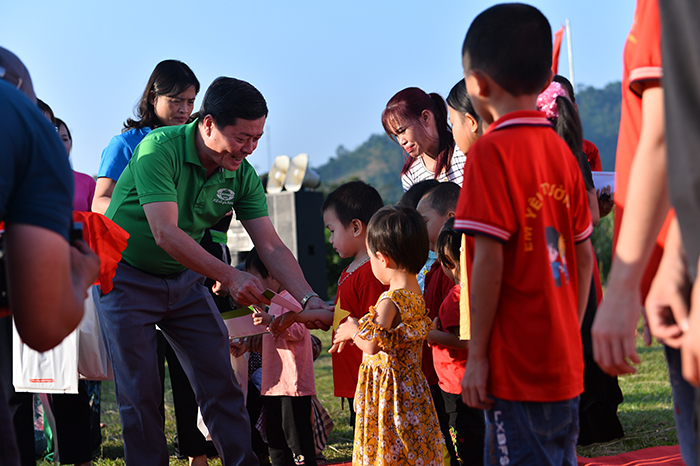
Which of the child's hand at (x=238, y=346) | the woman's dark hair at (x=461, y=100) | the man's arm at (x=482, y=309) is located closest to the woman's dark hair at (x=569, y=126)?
the woman's dark hair at (x=461, y=100)

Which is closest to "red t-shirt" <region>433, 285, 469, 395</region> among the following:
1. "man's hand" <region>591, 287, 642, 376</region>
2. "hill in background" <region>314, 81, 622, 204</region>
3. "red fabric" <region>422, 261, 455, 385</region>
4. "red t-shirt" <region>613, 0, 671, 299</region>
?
"red fabric" <region>422, 261, 455, 385</region>

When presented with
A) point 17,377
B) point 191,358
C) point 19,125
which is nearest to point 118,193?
point 191,358

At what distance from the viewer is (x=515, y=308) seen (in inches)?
67.9

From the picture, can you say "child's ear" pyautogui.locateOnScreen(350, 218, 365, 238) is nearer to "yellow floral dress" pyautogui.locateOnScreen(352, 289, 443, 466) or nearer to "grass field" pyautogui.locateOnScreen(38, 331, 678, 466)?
"yellow floral dress" pyautogui.locateOnScreen(352, 289, 443, 466)

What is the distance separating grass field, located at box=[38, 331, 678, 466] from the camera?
12.7ft

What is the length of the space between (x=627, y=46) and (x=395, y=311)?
4.92 feet

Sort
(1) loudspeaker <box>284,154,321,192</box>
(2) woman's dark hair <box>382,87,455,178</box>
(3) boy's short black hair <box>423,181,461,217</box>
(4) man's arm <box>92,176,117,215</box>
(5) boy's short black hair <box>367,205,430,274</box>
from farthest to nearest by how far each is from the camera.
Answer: (1) loudspeaker <box>284,154,321,192</box> < (2) woman's dark hair <box>382,87,455,178</box> < (3) boy's short black hair <box>423,181,461,217</box> < (4) man's arm <box>92,176,117,215</box> < (5) boy's short black hair <box>367,205,430,274</box>

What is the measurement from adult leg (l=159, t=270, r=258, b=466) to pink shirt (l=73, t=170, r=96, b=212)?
1.04m

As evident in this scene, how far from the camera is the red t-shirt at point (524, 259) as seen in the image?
5.54 feet

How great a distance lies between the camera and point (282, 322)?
125 inches

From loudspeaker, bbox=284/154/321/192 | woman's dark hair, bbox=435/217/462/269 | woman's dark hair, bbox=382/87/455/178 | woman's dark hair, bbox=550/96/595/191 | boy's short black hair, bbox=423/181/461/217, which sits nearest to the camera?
woman's dark hair, bbox=550/96/595/191

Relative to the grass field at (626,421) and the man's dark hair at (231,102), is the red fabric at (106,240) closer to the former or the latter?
the man's dark hair at (231,102)

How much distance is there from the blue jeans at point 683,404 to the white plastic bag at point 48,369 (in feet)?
9.09

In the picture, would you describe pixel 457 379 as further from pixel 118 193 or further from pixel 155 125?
pixel 155 125
